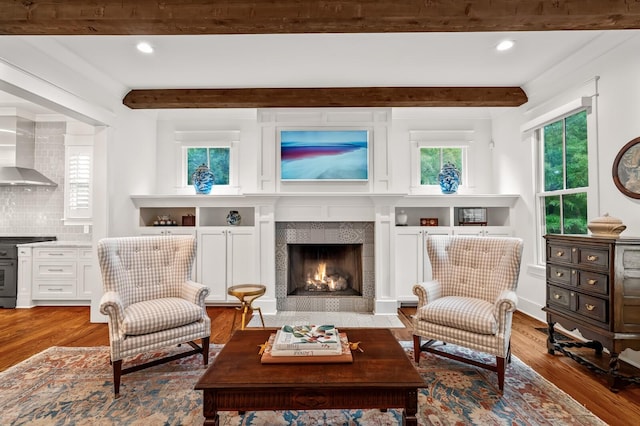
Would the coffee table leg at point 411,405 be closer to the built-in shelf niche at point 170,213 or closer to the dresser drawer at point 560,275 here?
the dresser drawer at point 560,275

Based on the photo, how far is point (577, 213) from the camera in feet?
11.5

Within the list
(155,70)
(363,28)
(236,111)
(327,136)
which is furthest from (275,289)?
(363,28)

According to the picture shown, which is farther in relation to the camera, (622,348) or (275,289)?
(275,289)

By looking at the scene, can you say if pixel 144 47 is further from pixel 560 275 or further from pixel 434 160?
pixel 560 275

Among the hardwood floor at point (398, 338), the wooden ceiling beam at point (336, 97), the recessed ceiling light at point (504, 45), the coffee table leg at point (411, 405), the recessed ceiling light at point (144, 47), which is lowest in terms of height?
the hardwood floor at point (398, 338)

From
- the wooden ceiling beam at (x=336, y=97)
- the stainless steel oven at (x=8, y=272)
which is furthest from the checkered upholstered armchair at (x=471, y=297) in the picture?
the stainless steel oven at (x=8, y=272)

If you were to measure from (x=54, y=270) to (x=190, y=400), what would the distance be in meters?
3.65

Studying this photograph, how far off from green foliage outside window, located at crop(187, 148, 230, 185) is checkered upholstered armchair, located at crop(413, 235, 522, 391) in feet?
10.9

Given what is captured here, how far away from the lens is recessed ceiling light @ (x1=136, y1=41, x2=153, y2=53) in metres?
3.11

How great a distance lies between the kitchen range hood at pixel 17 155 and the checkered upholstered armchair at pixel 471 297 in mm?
5238

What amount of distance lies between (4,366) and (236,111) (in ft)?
12.2

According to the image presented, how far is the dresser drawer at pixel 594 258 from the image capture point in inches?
A: 96.0

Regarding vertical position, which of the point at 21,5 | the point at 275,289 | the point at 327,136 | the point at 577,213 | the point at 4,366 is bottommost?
the point at 4,366

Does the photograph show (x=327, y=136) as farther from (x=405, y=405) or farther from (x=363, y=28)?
(x=405, y=405)
